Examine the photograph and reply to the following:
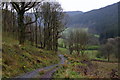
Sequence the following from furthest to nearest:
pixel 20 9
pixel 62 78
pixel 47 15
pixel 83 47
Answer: pixel 83 47
pixel 47 15
pixel 20 9
pixel 62 78

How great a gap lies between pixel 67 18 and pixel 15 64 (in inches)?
1338

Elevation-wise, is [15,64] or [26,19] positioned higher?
[26,19]

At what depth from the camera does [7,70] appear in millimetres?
14148

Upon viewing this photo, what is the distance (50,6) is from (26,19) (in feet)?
24.4

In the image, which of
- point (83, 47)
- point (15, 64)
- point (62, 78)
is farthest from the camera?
point (83, 47)

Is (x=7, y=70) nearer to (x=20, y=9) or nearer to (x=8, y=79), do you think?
(x=8, y=79)

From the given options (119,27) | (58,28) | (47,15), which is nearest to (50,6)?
(47,15)

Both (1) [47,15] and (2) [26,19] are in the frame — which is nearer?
(1) [47,15]

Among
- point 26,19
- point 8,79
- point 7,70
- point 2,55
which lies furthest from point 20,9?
point 26,19

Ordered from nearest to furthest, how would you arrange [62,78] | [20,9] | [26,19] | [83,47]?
[62,78] → [20,9] → [26,19] → [83,47]

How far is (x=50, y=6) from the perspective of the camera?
43469mm

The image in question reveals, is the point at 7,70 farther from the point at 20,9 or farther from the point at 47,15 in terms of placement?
the point at 47,15

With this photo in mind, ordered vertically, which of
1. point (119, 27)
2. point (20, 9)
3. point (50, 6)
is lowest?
point (119, 27)

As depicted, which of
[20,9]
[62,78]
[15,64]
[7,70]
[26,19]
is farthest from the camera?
[26,19]
